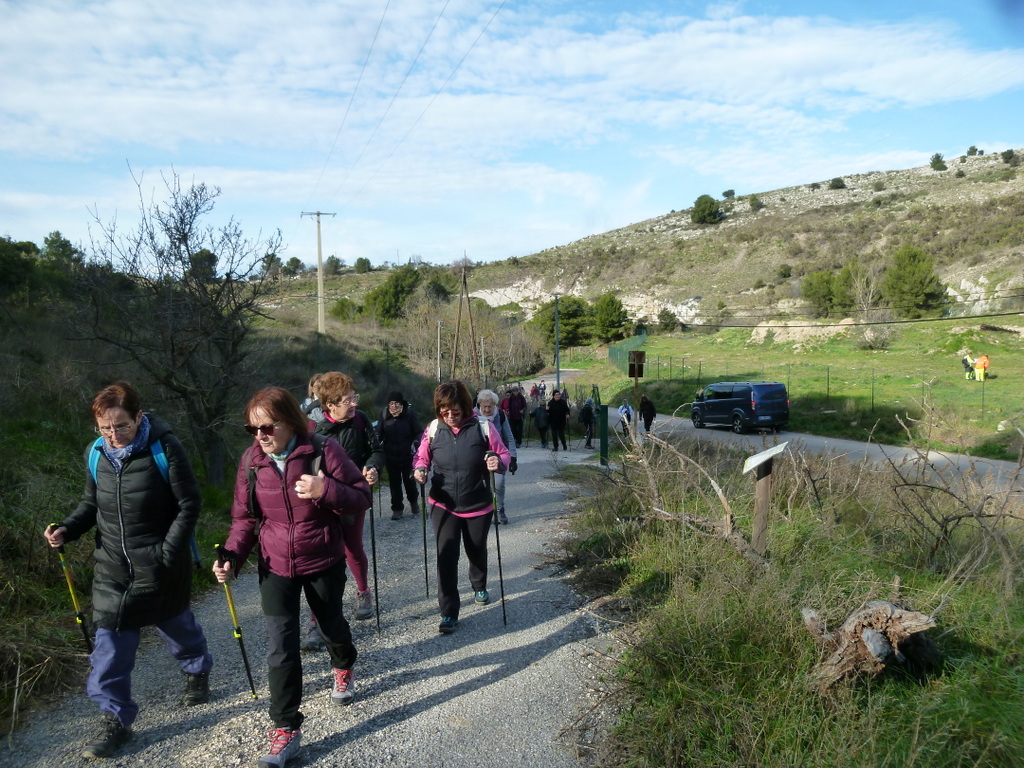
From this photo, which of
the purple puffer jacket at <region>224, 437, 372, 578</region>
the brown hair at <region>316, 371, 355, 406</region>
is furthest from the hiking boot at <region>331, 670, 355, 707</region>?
the brown hair at <region>316, 371, 355, 406</region>

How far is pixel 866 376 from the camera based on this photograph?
32.6m

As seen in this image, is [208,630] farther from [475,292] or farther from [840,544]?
[475,292]

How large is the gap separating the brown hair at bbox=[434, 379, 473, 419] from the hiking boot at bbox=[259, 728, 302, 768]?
7.83 feet

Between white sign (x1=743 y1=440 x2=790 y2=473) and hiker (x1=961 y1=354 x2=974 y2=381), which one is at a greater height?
white sign (x1=743 y1=440 x2=790 y2=473)

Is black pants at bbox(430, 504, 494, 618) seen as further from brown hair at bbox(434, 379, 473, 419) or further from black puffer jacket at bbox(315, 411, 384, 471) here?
black puffer jacket at bbox(315, 411, 384, 471)

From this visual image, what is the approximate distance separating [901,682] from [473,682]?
7.87ft

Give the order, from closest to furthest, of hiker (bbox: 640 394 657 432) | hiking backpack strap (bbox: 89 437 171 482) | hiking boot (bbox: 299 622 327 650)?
hiking backpack strap (bbox: 89 437 171 482)
hiking boot (bbox: 299 622 327 650)
hiker (bbox: 640 394 657 432)

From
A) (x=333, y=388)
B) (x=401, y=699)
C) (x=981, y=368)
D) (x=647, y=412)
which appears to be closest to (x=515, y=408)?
(x=647, y=412)

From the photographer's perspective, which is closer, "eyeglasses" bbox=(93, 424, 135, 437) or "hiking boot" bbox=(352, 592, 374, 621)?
"eyeglasses" bbox=(93, 424, 135, 437)

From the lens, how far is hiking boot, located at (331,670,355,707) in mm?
4051

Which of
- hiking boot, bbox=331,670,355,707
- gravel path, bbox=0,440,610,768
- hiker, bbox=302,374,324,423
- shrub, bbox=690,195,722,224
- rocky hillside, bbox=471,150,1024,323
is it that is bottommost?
gravel path, bbox=0,440,610,768

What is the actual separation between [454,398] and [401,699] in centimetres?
210

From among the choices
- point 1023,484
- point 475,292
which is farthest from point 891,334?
point 475,292

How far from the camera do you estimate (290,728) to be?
11.5 feet
